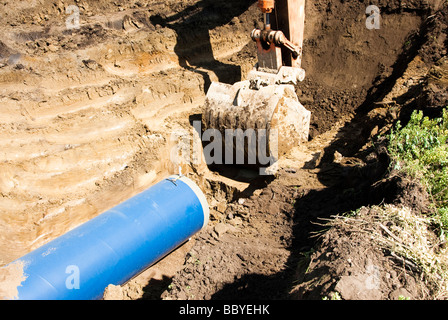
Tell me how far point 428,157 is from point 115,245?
424 centimetres

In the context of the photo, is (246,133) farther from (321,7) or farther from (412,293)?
(321,7)

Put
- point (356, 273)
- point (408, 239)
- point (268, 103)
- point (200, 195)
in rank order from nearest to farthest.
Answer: point (356, 273)
point (408, 239)
point (200, 195)
point (268, 103)

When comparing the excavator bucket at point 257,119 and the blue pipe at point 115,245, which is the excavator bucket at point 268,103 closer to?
the excavator bucket at point 257,119

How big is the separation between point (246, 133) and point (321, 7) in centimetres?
544

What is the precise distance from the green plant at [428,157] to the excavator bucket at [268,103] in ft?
8.19

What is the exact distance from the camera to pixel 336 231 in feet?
13.6

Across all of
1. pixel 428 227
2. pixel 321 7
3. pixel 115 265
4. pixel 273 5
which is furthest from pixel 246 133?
pixel 321 7

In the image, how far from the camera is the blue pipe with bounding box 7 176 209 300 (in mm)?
4816
